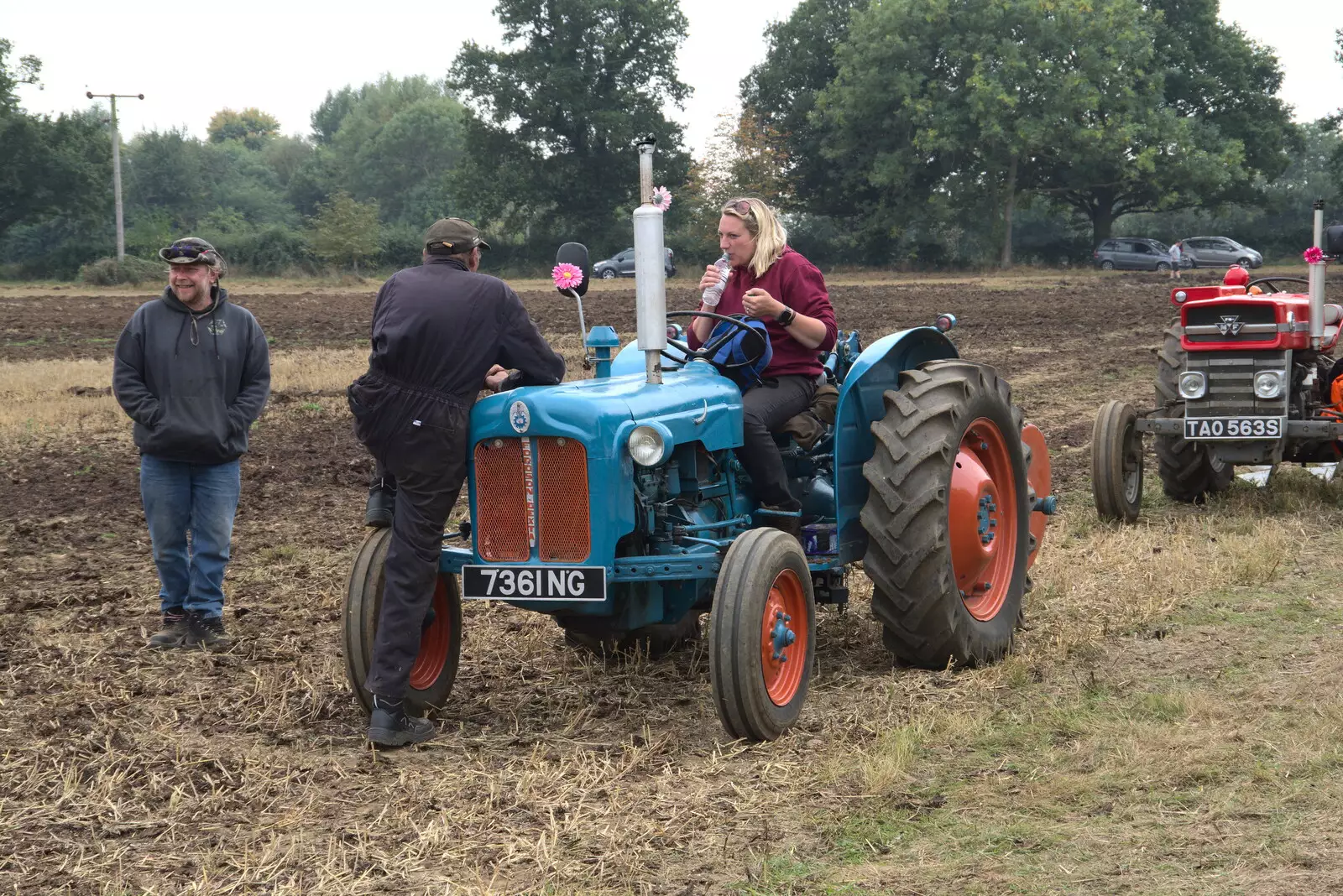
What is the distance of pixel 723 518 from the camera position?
578 cm

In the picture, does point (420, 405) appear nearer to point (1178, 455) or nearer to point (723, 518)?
point (723, 518)

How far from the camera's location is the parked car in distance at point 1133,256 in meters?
46.3

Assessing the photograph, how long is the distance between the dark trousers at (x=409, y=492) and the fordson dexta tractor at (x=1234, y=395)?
4.95m

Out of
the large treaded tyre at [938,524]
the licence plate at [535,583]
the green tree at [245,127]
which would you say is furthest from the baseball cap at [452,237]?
the green tree at [245,127]

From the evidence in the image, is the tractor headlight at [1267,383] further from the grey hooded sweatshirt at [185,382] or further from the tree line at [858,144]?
the tree line at [858,144]

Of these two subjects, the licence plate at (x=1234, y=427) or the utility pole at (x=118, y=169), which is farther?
the utility pole at (x=118, y=169)

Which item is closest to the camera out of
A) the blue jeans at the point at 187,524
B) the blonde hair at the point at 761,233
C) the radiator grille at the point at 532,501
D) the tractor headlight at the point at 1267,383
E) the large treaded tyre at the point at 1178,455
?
the radiator grille at the point at 532,501

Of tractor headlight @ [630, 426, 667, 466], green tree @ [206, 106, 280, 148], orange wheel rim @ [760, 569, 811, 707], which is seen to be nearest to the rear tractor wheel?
orange wheel rim @ [760, 569, 811, 707]

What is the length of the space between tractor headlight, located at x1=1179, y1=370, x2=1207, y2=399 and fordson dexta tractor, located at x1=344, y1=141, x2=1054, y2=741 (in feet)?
9.33

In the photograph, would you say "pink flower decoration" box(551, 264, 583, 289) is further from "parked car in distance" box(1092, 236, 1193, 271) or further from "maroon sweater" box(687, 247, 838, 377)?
"parked car in distance" box(1092, 236, 1193, 271)

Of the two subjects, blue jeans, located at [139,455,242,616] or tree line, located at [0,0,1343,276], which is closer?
blue jeans, located at [139,455,242,616]

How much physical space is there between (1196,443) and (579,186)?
164 ft

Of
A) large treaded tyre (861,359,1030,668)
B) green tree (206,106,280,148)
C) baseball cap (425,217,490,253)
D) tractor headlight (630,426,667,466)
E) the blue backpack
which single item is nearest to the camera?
tractor headlight (630,426,667,466)

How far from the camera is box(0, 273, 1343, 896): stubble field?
13.3ft
